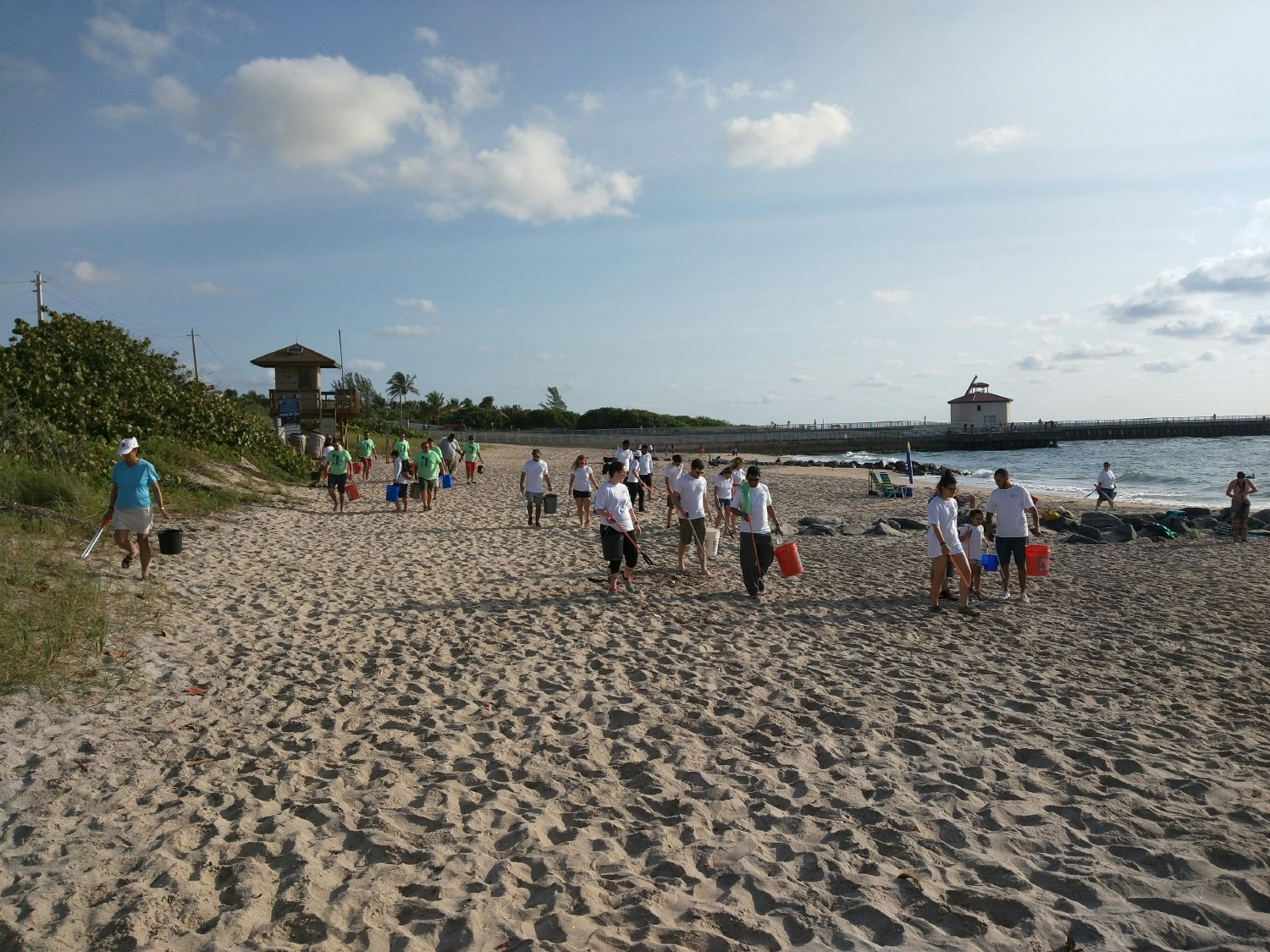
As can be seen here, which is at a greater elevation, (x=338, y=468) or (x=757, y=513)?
(x=338, y=468)

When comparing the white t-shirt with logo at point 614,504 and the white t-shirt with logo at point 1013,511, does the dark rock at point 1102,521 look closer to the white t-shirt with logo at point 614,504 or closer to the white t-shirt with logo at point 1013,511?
the white t-shirt with logo at point 1013,511

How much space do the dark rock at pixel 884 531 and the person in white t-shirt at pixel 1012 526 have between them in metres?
5.39

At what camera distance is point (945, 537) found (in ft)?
26.7

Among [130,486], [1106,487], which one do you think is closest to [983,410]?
[1106,487]

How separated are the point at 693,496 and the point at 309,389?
99.1ft

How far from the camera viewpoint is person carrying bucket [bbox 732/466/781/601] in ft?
29.5

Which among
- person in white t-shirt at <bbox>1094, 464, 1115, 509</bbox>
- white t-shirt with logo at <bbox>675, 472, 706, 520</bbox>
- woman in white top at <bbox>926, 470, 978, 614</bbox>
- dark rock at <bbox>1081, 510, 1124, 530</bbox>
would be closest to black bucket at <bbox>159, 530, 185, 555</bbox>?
white t-shirt with logo at <bbox>675, 472, 706, 520</bbox>

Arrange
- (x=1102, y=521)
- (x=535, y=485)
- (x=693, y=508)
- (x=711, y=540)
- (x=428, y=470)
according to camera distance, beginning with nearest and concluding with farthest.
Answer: (x=693, y=508), (x=711, y=540), (x=1102, y=521), (x=535, y=485), (x=428, y=470)

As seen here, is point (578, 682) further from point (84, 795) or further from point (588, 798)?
point (84, 795)

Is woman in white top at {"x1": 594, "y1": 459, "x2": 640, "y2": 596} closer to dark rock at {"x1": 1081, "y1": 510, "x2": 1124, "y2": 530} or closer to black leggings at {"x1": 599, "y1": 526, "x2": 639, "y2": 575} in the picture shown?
black leggings at {"x1": 599, "y1": 526, "x2": 639, "y2": 575}

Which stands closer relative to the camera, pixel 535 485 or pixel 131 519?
pixel 131 519

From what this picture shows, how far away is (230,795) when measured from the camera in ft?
14.1

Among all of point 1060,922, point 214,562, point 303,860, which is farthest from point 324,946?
point 214,562

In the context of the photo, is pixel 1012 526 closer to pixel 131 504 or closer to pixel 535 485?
pixel 535 485
